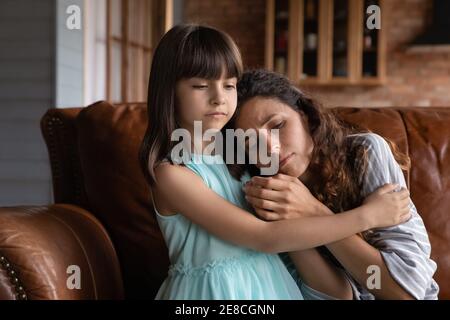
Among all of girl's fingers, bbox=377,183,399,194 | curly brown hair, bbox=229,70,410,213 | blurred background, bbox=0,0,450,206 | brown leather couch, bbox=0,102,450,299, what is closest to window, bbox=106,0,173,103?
blurred background, bbox=0,0,450,206

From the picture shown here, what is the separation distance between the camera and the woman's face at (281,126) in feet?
3.73

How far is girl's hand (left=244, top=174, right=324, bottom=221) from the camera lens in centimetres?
103

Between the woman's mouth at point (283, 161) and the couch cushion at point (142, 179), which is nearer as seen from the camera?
the woman's mouth at point (283, 161)

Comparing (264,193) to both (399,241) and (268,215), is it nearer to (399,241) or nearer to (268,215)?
(268,215)

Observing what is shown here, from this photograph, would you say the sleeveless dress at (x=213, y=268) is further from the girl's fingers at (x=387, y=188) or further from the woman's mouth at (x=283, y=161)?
the girl's fingers at (x=387, y=188)

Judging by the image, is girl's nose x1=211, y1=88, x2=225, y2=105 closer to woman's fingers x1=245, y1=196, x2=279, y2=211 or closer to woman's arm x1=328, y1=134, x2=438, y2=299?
woman's fingers x1=245, y1=196, x2=279, y2=211

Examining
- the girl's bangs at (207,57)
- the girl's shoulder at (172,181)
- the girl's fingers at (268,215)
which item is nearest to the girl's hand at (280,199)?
the girl's fingers at (268,215)

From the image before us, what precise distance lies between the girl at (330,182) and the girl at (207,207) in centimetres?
4

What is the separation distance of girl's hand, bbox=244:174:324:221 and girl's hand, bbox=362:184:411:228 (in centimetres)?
9

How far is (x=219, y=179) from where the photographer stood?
1.15 m

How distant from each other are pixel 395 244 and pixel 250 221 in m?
0.28

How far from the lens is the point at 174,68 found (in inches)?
42.2

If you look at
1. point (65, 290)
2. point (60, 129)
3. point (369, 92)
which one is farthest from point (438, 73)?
point (65, 290)

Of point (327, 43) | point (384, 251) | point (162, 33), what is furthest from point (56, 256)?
point (327, 43)
